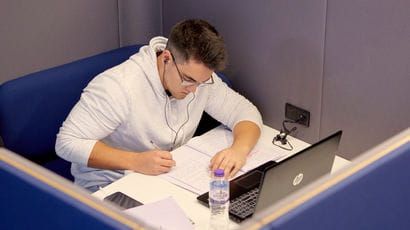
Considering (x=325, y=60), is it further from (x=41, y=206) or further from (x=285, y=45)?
(x=41, y=206)

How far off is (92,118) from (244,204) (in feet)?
2.14

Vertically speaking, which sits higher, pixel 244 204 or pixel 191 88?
pixel 191 88

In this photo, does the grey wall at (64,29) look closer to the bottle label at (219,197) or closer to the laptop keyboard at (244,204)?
the laptop keyboard at (244,204)

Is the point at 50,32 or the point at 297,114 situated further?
the point at 50,32

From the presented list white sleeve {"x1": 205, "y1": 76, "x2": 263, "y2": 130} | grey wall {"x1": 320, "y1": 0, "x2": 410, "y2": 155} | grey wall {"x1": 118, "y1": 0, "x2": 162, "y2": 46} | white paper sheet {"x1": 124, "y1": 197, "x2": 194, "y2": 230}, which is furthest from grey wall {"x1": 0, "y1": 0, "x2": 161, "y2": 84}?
white paper sheet {"x1": 124, "y1": 197, "x2": 194, "y2": 230}

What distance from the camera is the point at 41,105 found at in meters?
2.52

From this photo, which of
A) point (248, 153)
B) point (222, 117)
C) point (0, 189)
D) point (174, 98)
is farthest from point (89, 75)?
point (0, 189)

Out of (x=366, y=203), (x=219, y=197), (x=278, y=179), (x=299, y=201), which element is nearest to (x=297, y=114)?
(x=219, y=197)

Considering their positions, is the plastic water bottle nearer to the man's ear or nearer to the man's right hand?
the man's right hand

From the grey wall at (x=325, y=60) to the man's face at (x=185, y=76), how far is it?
1.70ft

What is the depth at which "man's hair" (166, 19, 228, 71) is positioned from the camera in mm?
2271

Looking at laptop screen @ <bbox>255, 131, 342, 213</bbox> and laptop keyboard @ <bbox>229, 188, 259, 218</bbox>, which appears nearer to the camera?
laptop screen @ <bbox>255, 131, 342, 213</bbox>

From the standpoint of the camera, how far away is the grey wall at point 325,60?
2.38 metres

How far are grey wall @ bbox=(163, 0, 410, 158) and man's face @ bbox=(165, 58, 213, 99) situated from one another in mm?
517
